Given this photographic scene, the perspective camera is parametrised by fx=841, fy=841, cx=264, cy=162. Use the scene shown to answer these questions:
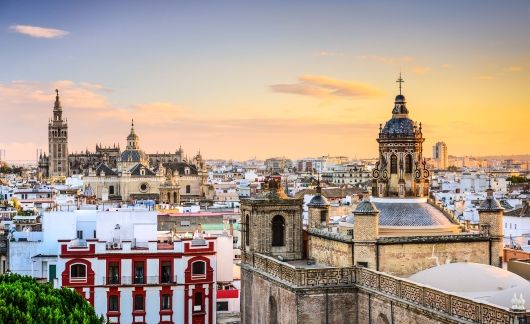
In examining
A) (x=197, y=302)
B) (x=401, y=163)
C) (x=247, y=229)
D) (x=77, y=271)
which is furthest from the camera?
(x=197, y=302)

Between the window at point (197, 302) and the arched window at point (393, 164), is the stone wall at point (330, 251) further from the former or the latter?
the window at point (197, 302)

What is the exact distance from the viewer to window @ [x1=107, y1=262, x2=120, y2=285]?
33219 mm

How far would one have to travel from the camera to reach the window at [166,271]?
110 feet

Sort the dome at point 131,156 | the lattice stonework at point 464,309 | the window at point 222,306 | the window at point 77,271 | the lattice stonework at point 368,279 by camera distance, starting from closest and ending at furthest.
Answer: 1. the lattice stonework at point 464,309
2. the lattice stonework at point 368,279
3. the window at point 77,271
4. the window at point 222,306
5. the dome at point 131,156

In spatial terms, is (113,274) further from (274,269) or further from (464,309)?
(464,309)

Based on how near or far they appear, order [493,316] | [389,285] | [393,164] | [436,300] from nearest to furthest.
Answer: [493,316], [436,300], [389,285], [393,164]

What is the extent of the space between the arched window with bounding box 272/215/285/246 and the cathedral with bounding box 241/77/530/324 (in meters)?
0.04

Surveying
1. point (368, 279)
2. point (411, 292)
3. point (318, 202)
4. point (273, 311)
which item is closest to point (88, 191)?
point (318, 202)

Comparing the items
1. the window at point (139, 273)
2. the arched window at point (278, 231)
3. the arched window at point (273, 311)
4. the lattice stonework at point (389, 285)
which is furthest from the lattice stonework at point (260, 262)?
the window at point (139, 273)

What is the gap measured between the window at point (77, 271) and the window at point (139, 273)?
1.98 meters

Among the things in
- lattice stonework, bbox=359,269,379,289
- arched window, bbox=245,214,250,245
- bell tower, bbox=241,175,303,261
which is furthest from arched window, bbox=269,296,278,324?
lattice stonework, bbox=359,269,379,289

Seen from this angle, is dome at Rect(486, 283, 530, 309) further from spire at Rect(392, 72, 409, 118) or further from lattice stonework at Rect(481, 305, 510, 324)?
Answer: spire at Rect(392, 72, 409, 118)

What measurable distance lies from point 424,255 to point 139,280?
1277 centimetres

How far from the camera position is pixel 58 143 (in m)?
148
